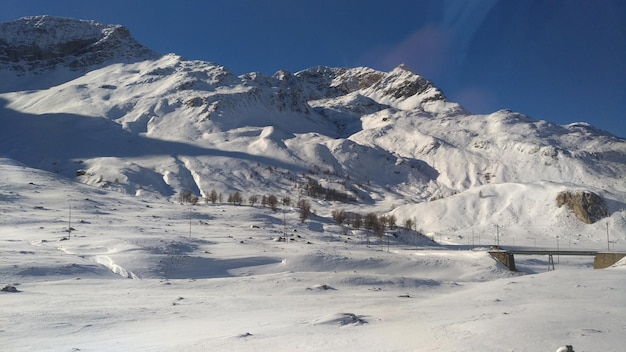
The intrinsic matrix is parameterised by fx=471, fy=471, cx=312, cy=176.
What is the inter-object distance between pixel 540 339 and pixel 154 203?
6595 cm

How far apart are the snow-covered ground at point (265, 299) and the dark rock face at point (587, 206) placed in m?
53.3

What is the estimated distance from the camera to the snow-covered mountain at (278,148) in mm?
98062

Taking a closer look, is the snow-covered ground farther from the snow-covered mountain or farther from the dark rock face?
the snow-covered mountain

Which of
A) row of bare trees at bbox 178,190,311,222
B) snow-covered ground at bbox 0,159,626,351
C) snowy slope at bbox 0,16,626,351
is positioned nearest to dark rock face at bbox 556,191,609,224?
snowy slope at bbox 0,16,626,351

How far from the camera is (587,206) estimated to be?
82500 mm

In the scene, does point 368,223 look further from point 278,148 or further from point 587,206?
point 278,148

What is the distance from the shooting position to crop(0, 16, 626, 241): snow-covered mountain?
3861 inches

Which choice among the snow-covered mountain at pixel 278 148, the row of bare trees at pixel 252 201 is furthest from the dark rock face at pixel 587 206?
the row of bare trees at pixel 252 201

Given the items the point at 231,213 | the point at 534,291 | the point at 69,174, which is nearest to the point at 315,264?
the point at 534,291

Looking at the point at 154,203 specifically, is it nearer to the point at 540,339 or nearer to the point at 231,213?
the point at 231,213

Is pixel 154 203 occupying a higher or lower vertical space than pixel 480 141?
lower

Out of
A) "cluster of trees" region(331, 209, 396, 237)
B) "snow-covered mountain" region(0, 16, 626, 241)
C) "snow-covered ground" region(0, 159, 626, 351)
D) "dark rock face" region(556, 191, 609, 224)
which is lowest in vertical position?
"snow-covered ground" region(0, 159, 626, 351)

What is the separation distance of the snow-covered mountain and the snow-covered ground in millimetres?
57397

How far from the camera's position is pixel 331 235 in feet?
198
